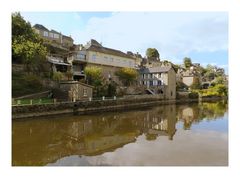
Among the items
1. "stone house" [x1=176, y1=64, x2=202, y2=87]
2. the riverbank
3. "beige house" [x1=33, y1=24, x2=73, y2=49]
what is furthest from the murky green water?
"stone house" [x1=176, y1=64, x2=202, y2=87]

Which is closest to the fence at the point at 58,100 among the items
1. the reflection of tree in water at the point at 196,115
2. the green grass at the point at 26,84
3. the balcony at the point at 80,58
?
the green grass at the point at 26,84

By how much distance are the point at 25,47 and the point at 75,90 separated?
540 cm

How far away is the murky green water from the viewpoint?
7.98 metres

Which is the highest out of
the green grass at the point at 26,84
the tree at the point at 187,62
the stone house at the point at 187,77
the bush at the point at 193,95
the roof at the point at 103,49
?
the tree at the point at 187,62

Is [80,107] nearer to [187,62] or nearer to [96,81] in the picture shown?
[96,81]

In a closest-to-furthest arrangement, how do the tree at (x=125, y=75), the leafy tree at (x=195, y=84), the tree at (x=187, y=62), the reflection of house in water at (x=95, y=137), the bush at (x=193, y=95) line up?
1. the reflection of house in water at (x=95, y=137)
2. the tree at (x=125, y=75)
3. the bush at (x=193, y=95)
4. the leafy tree at (x=195, y=84)
5. the tree at (x=187, y=62)

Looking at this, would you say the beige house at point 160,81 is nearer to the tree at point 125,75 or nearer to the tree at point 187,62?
the tree at point 125,75

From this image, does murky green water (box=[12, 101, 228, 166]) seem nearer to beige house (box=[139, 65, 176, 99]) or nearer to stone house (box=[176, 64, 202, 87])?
beige house (box=[139, 65, 176, 99])

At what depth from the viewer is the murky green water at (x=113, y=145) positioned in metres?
7.98

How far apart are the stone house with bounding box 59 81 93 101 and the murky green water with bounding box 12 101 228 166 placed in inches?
271

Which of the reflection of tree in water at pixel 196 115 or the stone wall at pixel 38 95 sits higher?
the stone wall at pixel 38 95

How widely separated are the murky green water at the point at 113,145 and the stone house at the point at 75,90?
6871 millimetres

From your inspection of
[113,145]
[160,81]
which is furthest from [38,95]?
[160,81]
